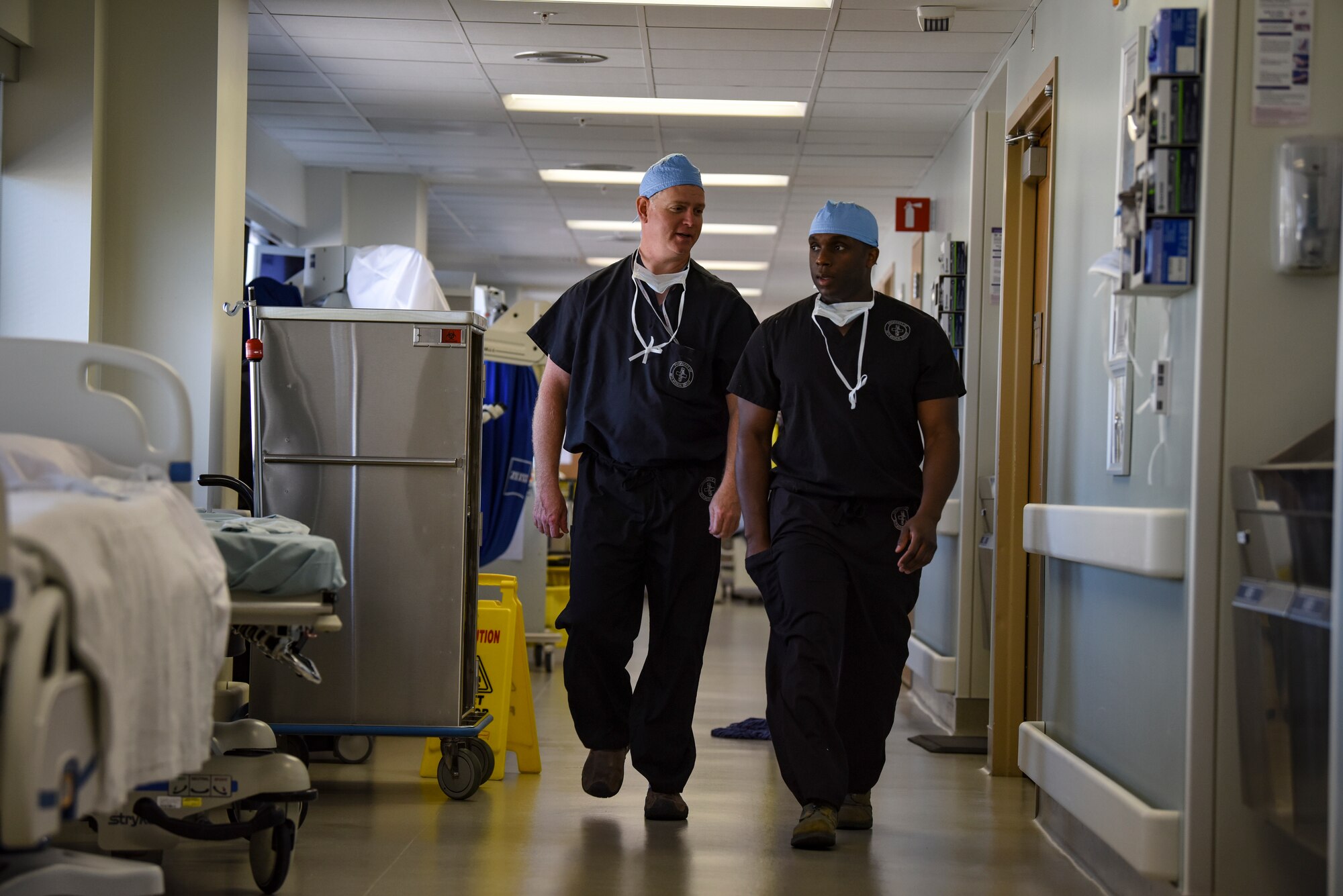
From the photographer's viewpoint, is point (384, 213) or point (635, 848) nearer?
point (635, 848)

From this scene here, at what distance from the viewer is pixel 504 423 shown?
6.32 metres

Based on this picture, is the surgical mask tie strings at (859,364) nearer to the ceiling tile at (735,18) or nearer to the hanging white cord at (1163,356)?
the hanging white cord at (1163,356)

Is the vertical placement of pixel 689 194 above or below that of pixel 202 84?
below

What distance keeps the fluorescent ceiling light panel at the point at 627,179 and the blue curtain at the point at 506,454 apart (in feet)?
6.82

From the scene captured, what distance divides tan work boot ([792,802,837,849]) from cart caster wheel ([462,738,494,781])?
101cm

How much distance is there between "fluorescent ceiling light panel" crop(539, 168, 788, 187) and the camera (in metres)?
8.12

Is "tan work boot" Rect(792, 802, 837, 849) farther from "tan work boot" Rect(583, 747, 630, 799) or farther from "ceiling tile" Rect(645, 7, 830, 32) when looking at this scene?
"ceiling tile" Rect(645, 7, 830, 32)

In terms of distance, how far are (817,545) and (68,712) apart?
1.93 metres

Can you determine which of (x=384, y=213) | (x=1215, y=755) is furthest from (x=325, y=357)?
(x=384, y=213)

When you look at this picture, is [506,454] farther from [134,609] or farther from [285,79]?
[134,609]

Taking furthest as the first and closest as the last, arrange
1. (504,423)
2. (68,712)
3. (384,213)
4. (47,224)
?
(384,213) → (504,423) → (47,224) → (68,712)

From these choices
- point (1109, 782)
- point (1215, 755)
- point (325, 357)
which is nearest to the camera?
point (1215, 755)

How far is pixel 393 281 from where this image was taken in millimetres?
5125

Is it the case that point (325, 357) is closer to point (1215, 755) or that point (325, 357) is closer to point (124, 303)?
point (124, 303)
